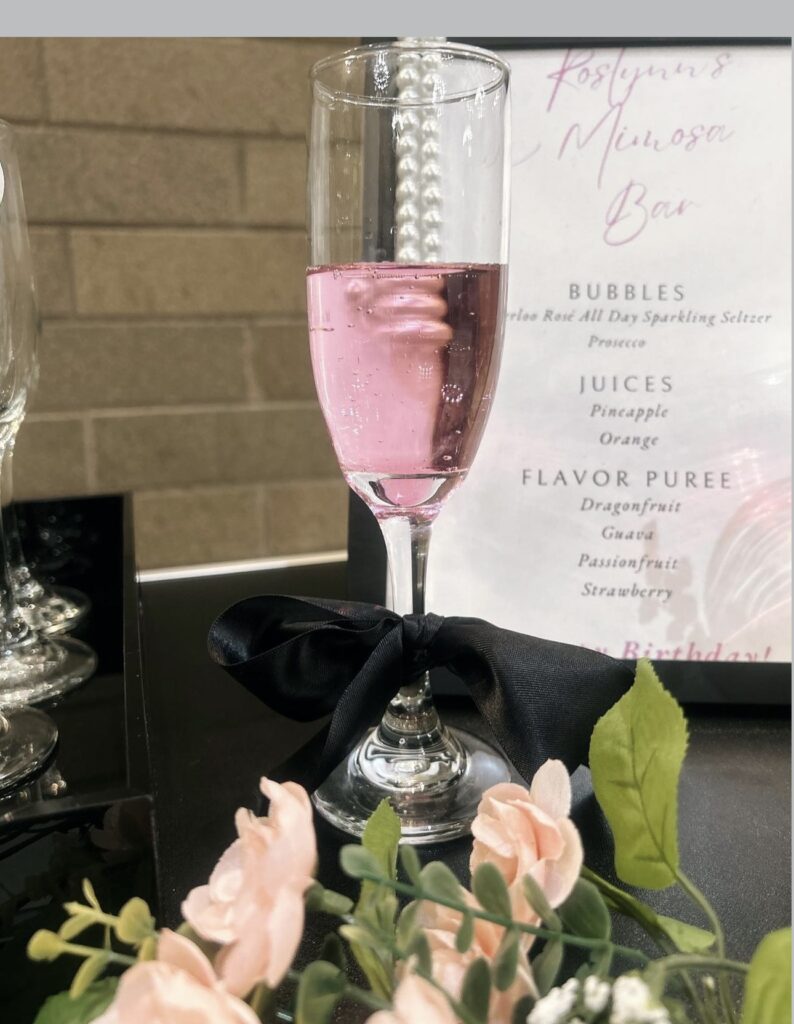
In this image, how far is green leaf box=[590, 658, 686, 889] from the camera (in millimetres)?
247

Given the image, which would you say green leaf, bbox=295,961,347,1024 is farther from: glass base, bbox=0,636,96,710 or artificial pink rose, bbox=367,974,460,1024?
glass base, bbox=0,636,96,710

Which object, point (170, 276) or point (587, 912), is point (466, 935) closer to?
point (587, 912)

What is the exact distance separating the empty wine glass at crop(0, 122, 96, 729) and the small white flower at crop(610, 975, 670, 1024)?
34 centimetres

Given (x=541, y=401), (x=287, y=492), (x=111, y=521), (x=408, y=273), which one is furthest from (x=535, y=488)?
(x=287, y=492)

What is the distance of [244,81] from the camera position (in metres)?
0.85

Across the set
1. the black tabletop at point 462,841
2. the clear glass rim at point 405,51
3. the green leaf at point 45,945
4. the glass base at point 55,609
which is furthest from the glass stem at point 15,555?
the green leaf at point 45,945

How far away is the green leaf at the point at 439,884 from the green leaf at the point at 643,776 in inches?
2.9

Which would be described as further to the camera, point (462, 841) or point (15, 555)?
point (15, 555)

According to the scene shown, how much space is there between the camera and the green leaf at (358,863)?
0.66ft

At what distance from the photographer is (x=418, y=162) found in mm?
384

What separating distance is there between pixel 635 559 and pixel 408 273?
0.24 m

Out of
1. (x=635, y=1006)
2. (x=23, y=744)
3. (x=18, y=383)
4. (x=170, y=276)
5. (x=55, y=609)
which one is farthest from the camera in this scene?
(x=170, y=276)

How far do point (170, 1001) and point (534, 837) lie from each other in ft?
0.33

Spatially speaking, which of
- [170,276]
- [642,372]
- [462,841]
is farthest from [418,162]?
[170,276]
